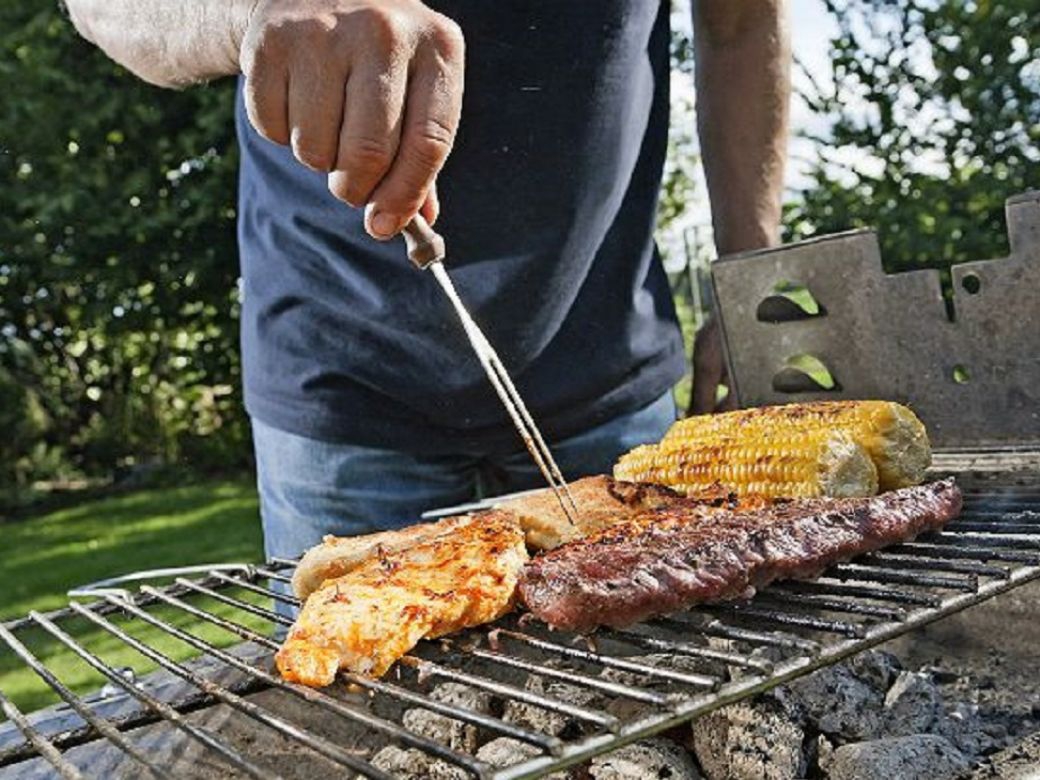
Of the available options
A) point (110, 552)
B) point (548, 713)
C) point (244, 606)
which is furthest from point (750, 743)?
point (110, 552)

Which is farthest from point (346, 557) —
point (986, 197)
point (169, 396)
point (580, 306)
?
point (169, 396)

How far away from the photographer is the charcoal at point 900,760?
62.9 inches

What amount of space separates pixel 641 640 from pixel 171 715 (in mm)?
552

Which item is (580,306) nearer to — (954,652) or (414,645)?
(954,652)

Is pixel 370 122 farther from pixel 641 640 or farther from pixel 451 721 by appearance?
pixel 451 721

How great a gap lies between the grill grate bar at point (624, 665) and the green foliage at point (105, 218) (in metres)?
8.50

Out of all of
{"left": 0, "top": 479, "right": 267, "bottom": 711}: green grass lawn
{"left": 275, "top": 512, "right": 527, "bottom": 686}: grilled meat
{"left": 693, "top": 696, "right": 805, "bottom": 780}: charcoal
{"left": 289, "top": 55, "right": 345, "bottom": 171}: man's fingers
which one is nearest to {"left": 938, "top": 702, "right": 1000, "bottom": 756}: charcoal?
{"left": 693, "top": 696, "right": 805, "bottom": 780}: charcoal

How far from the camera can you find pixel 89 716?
1.36m

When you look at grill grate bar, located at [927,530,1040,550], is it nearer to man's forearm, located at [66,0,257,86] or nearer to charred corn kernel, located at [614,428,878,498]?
charred corn kernel, located at [614,428,878,498]

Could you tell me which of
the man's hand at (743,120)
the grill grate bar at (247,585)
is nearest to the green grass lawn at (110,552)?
the man's hand at (743,120)

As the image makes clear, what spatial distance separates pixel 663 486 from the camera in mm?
2107

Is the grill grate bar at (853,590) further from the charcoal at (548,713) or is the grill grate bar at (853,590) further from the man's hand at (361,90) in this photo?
the man's hand at (361,90)

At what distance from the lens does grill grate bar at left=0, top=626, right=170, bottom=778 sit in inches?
45.6

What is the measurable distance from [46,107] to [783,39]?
27.3ft
